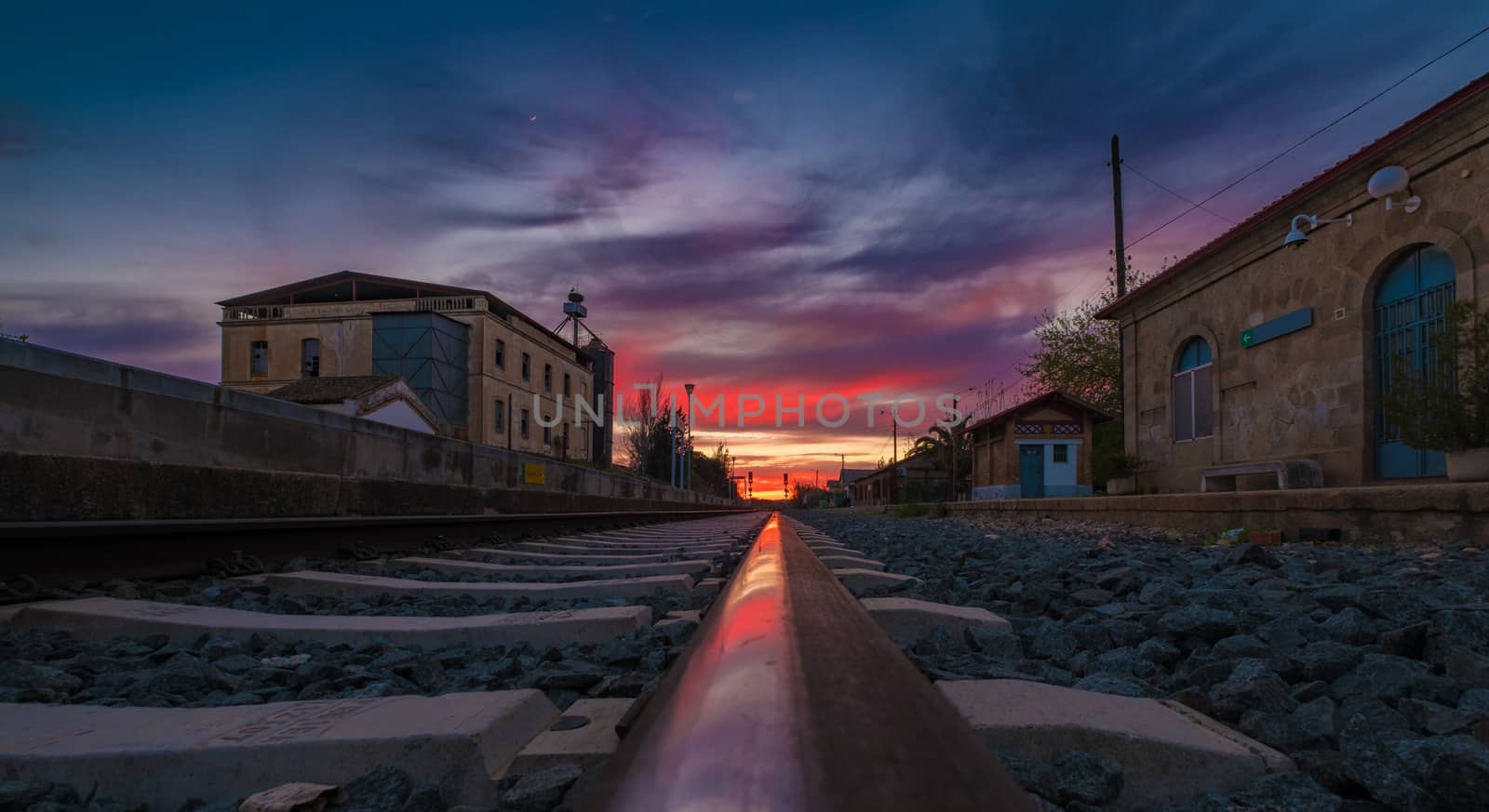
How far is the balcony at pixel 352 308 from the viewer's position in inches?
1411

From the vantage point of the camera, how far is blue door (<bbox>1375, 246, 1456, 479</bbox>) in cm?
971

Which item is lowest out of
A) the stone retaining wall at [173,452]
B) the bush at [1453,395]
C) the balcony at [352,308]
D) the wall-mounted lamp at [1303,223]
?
the stone retaining wall at [173,452]

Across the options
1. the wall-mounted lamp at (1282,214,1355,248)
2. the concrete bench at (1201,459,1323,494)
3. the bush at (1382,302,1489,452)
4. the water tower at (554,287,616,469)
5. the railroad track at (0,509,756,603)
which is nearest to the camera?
the railroad track at (0,509,756,603)

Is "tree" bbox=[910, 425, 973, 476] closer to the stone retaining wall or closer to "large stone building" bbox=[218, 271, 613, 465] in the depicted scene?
"large stone building" bbox=[218, 271, 613, 465]

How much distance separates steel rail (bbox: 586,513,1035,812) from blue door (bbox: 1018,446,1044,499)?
23.1 metres

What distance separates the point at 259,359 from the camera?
120 ft

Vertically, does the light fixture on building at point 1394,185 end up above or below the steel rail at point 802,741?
above

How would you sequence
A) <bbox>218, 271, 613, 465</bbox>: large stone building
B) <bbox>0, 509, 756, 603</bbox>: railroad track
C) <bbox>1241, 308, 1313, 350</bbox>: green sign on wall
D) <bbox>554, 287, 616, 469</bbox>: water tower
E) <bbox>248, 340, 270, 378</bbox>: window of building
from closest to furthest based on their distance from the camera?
<bbox>0, 509, 756, 603</bbox>: railroad track, <bbox>1241, 308, 1313, 350</bbox>: green sign on wall, <bbox>218, 271, 613, 465</bbox>: large stone building, <bbox>248, 340, 270, 378</bbox>: window of building, <bbox>554, 287, 616, 469</bbox>: water tower

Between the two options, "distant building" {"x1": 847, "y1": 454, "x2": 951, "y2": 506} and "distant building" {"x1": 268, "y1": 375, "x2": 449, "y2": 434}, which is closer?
"distant building" {"x1": 268, "y1": 375, "x2": 449, "y2": 434}

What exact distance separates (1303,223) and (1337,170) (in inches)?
37.7

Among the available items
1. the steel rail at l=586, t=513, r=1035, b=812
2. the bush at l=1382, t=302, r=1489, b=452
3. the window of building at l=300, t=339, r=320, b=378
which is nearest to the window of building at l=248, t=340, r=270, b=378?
the window of building at l=300, t=339, r=320, b=378

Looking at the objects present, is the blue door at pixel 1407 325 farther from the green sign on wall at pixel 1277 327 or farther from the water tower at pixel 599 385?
the water tower at pixel 599 385

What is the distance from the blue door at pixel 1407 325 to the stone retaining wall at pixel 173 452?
11984mm

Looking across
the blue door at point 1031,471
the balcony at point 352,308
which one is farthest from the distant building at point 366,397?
the blue door at point 1031,471
